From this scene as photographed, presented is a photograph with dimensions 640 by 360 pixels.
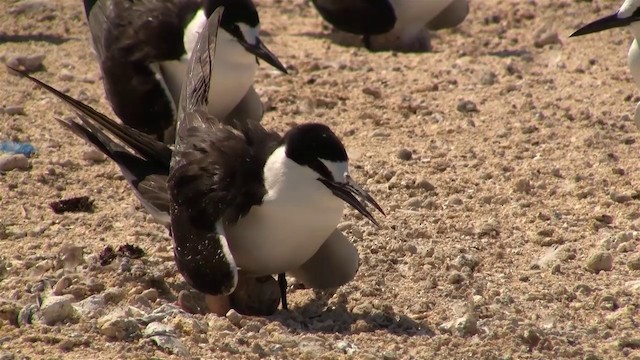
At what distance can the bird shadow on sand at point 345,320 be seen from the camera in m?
4.98

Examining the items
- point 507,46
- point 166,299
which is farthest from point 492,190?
point 507,46

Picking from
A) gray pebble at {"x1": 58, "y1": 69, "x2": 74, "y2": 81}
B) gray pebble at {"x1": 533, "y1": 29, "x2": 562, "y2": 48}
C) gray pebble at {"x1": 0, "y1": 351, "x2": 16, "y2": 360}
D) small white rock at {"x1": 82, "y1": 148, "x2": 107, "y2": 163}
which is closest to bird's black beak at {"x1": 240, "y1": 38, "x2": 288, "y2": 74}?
small white rock at {"x1": 82, "y1": 148, "x2": 107, "y2": 163}

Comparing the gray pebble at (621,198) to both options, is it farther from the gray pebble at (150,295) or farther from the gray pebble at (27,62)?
the gray pebble at (27,62)

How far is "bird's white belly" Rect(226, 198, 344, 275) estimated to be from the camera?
5086mm

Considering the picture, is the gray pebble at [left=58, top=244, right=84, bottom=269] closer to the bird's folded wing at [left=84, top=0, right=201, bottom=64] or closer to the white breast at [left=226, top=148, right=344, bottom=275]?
the white breast at [left=226, top=148, right=344, bottom=275]

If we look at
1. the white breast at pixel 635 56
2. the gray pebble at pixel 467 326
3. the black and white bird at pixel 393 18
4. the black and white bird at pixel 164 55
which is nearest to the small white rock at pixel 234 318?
the gray pebble at pixel 467 326

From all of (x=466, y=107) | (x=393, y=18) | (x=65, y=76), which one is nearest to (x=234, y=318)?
(x=466, y=107)

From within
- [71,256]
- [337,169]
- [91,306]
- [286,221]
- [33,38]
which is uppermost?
[337,169]

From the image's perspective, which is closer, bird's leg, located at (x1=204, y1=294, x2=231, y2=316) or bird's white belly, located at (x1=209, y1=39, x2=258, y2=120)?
bird's leg, located at (x1=204, y1=294, x2=231, y2=316)

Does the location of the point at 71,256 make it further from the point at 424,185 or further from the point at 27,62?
the point at 27,62

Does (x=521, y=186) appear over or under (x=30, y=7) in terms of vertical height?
over

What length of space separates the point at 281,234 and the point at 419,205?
1.30m

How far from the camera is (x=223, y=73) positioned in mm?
6871

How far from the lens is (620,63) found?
27.4 ft
